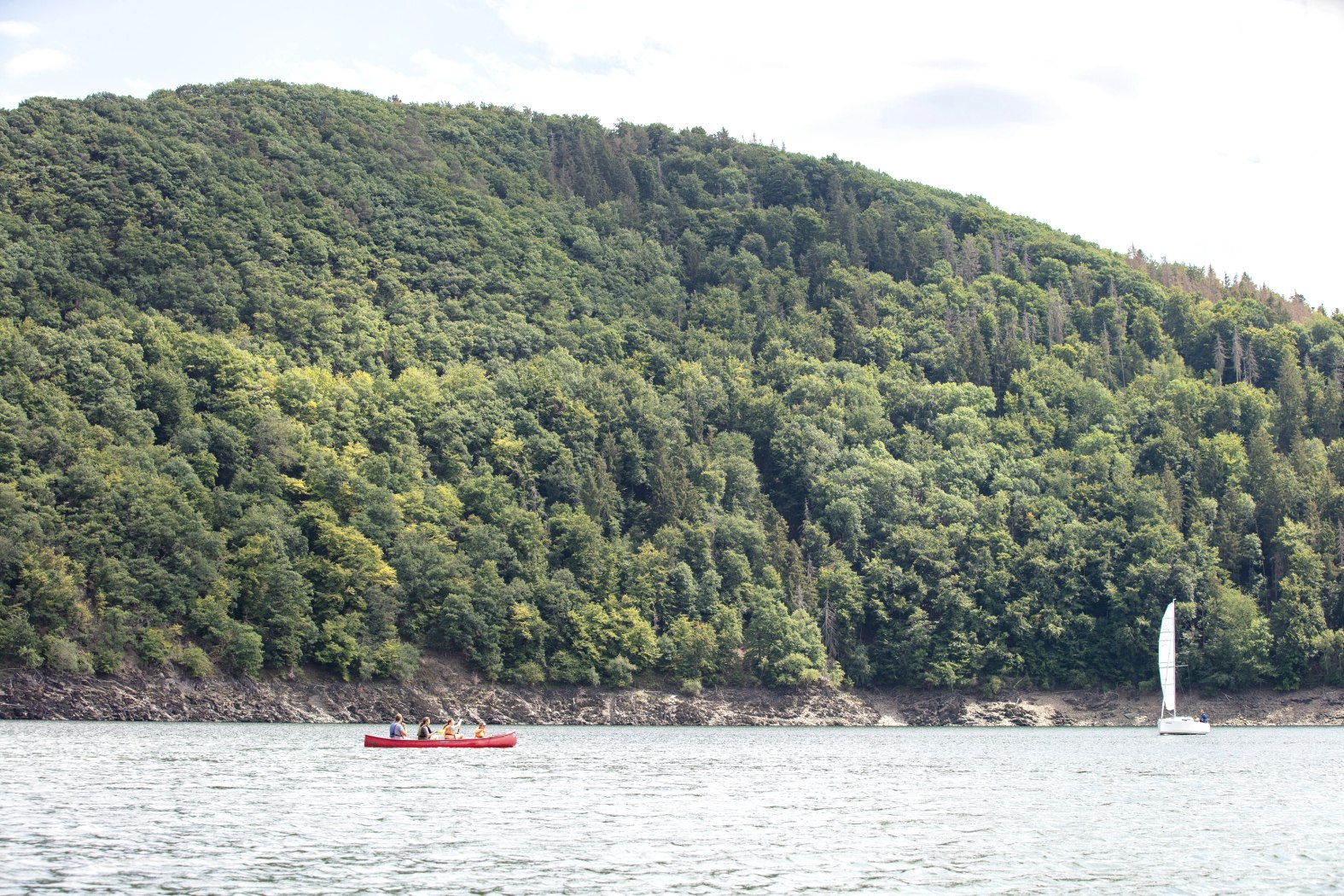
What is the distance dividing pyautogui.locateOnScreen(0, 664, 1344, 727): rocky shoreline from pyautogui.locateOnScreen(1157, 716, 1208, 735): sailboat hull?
69.5ft

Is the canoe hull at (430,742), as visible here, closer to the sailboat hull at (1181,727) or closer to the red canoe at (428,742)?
the red canoe at (428,742)

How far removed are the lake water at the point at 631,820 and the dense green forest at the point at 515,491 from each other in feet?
99.3

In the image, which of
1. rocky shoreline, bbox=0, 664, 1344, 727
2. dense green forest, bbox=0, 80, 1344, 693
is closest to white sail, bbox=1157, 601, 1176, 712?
rocky shoreline, bbox=0, 664, 1344, 727

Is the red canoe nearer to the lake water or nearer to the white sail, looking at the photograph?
the lake water

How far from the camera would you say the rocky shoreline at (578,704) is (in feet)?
364

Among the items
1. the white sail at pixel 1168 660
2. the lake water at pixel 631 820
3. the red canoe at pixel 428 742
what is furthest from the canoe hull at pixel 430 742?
the white sail at pixel 1168 660

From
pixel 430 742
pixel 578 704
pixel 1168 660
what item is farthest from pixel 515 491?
pixel 1168 660

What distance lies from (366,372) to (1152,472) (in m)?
94.0

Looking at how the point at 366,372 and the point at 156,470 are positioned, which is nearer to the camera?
the point at 156,470

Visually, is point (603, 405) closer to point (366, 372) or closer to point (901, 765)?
point (366, 372)

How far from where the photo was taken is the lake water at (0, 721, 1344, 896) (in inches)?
1684

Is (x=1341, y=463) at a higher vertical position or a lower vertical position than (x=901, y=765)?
higher

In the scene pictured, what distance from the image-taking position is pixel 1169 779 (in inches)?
3086

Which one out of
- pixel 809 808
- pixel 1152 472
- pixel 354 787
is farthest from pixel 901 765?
pixel 1152 472
